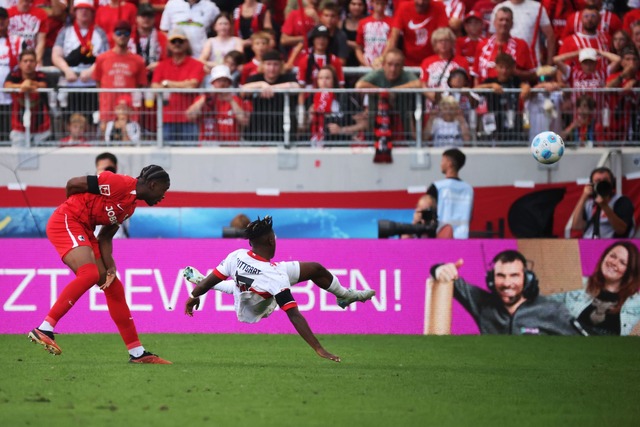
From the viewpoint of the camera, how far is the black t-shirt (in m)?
16.4

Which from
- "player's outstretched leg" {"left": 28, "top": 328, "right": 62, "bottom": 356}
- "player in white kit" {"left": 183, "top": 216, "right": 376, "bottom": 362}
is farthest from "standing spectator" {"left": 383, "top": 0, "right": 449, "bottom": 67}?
"player's outstretched leg" {"left": 28, "top": 328, "right": 62, "bottom": 356}

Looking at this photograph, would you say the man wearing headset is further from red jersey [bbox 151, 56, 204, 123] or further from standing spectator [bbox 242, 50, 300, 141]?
red jersey [bbox 151, 56, 204, 123]

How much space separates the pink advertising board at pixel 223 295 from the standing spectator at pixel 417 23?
4.75m

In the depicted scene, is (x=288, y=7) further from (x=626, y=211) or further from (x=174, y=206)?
(x=626, y=211)

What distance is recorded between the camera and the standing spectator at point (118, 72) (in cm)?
1923

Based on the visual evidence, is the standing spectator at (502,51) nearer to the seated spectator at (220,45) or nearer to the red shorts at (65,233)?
the seated spectator at (220,45)

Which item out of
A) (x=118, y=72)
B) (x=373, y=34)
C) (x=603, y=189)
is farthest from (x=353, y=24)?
(x=603, y=189)

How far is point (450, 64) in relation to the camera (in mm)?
19625

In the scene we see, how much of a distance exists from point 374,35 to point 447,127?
2.10 m

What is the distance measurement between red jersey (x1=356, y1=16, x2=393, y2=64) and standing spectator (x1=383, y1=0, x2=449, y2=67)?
0.53 ft

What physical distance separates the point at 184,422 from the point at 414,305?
336 inches

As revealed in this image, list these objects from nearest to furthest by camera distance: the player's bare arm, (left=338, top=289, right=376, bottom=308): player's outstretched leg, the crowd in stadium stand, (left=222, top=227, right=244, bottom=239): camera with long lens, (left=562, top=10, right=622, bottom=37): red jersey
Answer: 1. the player's bare arm
2. (left=338, top=289, right=376, bottom=308): player's outstretched leg
3. (left=222, top=227, right=244, bottom=239): camera with long lens
4. the crowd in stadium stand
5. (left=562, top=10, right=622, bottom=37): red jersey

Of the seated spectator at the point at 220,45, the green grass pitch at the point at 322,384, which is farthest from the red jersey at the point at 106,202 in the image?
the seated spectator at the point at 220,45

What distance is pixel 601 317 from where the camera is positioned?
53.7ft
